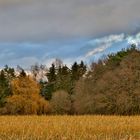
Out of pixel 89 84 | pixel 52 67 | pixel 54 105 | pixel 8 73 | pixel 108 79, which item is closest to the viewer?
pixel 108 79

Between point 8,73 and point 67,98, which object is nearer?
point 67,98

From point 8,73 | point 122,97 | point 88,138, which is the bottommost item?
point 88,138

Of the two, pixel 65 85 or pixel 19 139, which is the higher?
pixel 65 85

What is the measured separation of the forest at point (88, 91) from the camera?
65.3m

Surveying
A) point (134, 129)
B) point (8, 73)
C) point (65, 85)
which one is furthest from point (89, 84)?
point (134, 129)

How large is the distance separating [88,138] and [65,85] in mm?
88543

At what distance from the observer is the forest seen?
214 feet

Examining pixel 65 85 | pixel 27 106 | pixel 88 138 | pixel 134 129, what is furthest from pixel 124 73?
pixel 88 138

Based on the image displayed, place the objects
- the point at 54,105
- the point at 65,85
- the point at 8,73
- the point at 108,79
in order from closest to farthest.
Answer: the point at 108,79 → the point at 54,105 → the point at 65,85 → the point at 8,73

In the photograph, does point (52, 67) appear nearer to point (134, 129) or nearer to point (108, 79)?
point (108, 79)

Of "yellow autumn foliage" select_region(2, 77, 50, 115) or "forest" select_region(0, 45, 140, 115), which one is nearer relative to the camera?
"forest" select_region(0, 45, 140, 115)

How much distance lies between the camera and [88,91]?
75.8m

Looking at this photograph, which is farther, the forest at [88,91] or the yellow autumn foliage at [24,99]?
the yellow autumn foliage at [24,99]

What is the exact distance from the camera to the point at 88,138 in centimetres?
1498
